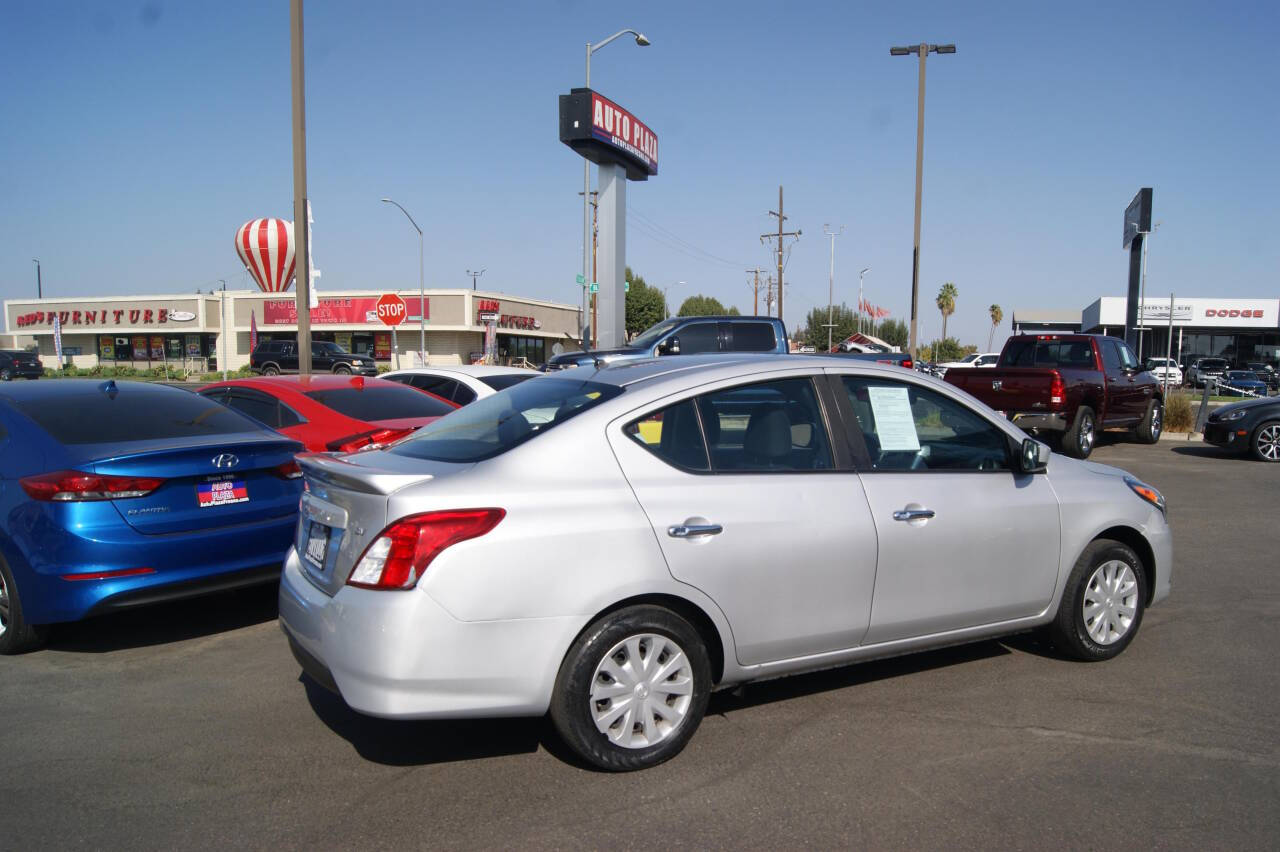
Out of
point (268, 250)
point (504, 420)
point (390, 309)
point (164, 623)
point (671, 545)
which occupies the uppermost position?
point (268, 250)

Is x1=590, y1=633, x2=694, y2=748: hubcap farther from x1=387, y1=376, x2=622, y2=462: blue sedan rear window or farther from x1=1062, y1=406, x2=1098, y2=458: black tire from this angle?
x1=1062, y1=406, x2=1098, y2=458: black tire

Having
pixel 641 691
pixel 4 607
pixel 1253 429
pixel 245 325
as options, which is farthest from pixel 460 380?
pixel 245 325

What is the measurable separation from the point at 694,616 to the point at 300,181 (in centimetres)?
1139

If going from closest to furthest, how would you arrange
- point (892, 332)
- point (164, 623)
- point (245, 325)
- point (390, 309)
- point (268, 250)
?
point (164, 623), point (390, 309), point (268, 250), point (245, 325), point (892, 332)

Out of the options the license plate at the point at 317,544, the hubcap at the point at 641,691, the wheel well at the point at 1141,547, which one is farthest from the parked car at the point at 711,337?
the hubcap at the point at 641,691

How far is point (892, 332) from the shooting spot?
8288 centimetres

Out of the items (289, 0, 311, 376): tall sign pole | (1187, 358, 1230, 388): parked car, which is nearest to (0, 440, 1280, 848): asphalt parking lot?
(289, 0, 311, 376): tall sign pole

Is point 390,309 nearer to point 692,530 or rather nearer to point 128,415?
point 128,415

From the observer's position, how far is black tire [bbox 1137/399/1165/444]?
17.0 m

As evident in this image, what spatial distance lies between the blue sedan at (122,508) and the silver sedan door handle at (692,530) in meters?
3.12

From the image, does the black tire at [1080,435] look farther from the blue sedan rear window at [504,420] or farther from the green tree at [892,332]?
the green tree at [892,332]

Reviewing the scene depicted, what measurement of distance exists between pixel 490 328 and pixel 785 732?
29.3m

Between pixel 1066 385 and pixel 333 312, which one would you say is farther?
pixel 333 312

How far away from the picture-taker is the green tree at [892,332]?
261ft
